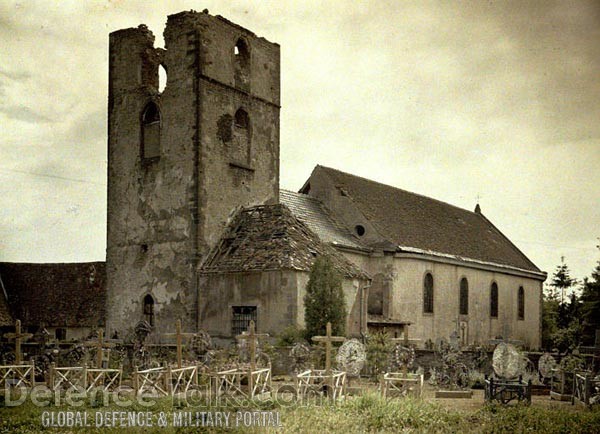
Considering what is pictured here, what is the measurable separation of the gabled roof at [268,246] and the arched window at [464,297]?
1192cm

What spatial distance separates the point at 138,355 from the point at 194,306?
262 inches

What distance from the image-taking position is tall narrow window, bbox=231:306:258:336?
28931 mm

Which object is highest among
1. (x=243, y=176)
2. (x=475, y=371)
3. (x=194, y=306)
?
(x=243, y=176)

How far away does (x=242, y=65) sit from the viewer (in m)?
33.6

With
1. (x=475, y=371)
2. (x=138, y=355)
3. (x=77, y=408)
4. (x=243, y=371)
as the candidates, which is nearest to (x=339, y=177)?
(x=475, y=371)

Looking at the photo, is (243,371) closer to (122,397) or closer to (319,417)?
(122,397)

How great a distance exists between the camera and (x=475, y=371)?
26.3m

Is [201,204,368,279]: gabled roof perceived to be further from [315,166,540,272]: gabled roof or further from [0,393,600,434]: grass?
[0,393,600,434]: grass

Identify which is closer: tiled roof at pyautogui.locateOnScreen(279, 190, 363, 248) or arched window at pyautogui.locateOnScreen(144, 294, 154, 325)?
arched window at pyautogui.locateOnScreen(144, 294, 154, 325)

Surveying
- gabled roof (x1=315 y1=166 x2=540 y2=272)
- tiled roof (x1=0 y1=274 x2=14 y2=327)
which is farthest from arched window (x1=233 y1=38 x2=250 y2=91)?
tiled roof (x1=0 y1=274 x2=14 y2=327)

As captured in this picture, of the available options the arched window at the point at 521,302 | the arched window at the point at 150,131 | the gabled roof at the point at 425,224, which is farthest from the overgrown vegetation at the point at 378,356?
the arched window at the point at 521,302

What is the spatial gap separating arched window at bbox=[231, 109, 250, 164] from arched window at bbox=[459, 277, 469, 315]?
15.8m

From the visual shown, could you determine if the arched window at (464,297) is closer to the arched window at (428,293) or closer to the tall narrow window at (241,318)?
the arched window at (428,293)

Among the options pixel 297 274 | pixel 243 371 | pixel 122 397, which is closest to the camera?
pixel 122 397
